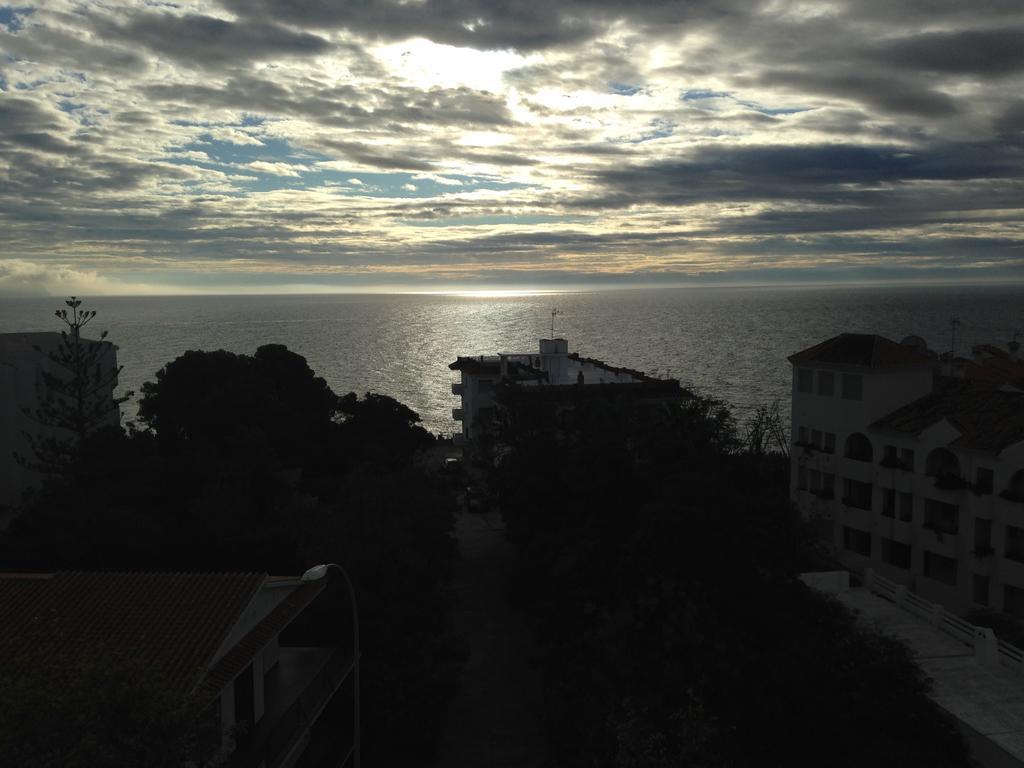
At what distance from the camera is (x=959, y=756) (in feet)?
60.5

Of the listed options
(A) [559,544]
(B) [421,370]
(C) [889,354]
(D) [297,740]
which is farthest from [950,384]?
(B) [421,370]

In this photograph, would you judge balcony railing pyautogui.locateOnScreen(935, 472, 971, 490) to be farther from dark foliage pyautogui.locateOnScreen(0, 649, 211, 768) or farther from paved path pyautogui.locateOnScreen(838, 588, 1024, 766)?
dark foliage pyautogui.locateOnScreen(0, 649, 211, 768)

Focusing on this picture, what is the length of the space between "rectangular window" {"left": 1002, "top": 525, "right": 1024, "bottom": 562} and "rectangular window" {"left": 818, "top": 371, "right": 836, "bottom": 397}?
36.2ft

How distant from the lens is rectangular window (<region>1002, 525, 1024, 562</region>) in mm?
34312

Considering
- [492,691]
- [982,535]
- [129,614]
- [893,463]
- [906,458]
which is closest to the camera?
[129,614]

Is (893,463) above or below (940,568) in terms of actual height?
above

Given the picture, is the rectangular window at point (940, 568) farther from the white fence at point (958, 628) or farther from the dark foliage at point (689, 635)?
the white fence at point (958, 628)

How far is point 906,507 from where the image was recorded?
39406 millimetres

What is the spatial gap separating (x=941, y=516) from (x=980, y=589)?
3.38 meters

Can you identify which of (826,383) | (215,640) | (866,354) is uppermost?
(866,354)

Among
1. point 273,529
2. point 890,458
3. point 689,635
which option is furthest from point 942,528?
point 273,529

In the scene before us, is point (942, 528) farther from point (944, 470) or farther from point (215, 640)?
point (215, 640)

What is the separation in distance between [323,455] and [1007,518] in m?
41.0

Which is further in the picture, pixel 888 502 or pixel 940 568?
pixel 888 502
